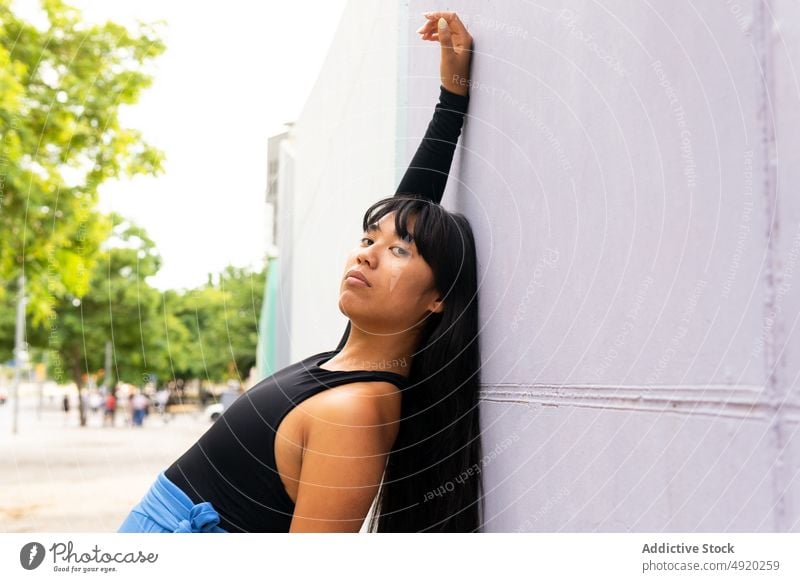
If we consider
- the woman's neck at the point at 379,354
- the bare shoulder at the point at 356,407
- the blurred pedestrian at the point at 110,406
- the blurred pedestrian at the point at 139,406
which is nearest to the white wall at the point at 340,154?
the woman's neck at the point at 379,354

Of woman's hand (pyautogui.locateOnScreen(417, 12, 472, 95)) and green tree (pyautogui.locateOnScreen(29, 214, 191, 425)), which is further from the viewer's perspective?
green tree (pyautogui.locateOnScreen(29, 214, 191, 425))

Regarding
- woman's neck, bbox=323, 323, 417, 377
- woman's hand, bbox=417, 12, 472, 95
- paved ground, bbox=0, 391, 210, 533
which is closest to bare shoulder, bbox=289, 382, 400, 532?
woman's neck, bbox=323, 323, 417, 377

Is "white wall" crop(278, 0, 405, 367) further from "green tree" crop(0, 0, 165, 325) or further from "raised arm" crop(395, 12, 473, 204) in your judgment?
"green tree" crop(0, 0, 165, 325)

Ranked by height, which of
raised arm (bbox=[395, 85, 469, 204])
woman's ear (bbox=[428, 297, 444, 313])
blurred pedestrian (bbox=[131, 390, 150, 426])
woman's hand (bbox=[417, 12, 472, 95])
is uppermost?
blurred pedestrian (bbox=[131, 390, 150, 426])

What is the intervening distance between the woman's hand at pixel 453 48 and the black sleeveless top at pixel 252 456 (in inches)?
19.9

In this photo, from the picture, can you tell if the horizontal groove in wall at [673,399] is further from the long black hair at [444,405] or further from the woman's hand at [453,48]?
the woman's hand at [453,48]

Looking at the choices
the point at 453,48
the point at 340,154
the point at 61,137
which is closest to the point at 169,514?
the point at 453,48

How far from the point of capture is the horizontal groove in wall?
642 millimetres

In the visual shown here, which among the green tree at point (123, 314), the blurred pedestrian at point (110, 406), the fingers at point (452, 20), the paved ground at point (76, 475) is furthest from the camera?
the blurred pedestrian at point (110, 406)

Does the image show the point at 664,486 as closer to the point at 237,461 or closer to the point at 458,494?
the point at 458,494

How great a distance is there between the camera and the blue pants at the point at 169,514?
117 centimetres

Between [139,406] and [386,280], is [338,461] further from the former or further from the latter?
[139,406]

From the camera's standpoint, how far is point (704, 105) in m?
0.71

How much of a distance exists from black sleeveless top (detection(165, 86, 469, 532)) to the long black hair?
0.07m
